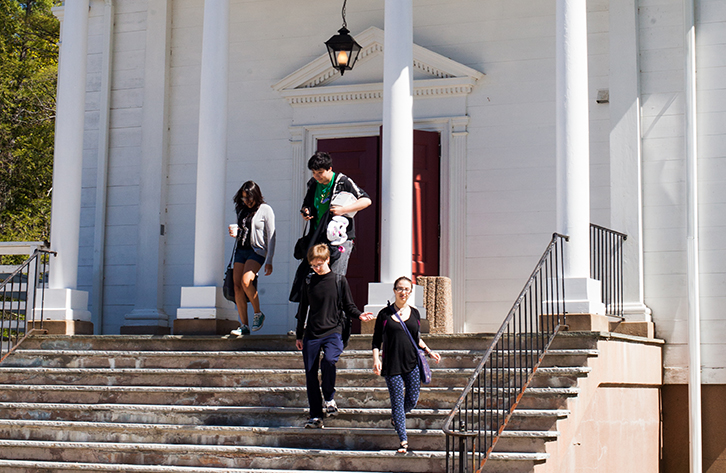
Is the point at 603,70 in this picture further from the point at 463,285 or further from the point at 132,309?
the point at 132,309

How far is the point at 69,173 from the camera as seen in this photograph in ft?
34.7

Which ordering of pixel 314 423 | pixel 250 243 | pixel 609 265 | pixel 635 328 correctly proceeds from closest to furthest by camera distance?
1. pixel 314 423
2. pixel 250 243
3. pixel 635 328
4. pixel 609 265

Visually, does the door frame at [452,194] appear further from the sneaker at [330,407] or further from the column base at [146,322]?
the sneaker at [330,407]

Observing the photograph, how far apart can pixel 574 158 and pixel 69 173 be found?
6014 mm

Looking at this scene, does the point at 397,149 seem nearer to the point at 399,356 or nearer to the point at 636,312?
the point at 399,356

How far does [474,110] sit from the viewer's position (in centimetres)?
1116

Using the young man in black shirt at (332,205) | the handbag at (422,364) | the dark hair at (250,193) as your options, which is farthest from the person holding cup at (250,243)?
the handbag at (422,364)

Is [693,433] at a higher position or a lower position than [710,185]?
lower

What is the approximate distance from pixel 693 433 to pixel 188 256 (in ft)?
22.4

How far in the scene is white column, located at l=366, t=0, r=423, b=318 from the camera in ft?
29.2

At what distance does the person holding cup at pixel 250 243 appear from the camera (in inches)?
341

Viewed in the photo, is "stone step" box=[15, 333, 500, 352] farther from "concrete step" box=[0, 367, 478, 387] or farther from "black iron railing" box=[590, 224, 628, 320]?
"black iron railing" box=[590, 224, 628, 320]

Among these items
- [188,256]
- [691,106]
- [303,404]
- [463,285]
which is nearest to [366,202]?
[303,404]

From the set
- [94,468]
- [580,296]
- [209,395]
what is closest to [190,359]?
[209,395]
